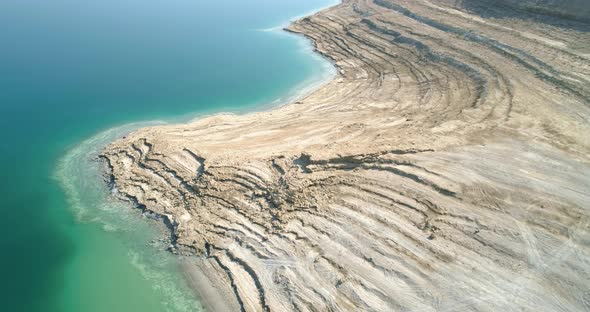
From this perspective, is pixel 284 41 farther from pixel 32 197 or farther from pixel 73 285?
pixel 73 285

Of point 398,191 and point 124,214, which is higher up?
point 398,191

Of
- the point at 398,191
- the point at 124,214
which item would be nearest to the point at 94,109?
the point at 124,214

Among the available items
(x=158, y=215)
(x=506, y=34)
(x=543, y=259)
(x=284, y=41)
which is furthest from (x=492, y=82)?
(x=284, y=41)

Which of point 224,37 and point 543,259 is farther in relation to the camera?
point 224,37

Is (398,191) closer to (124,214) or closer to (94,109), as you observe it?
(124,214)

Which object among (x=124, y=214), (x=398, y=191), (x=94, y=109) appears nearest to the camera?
(x=398, y=191)

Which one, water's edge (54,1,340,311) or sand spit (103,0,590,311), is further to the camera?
water's edge (54,1,340,311)
